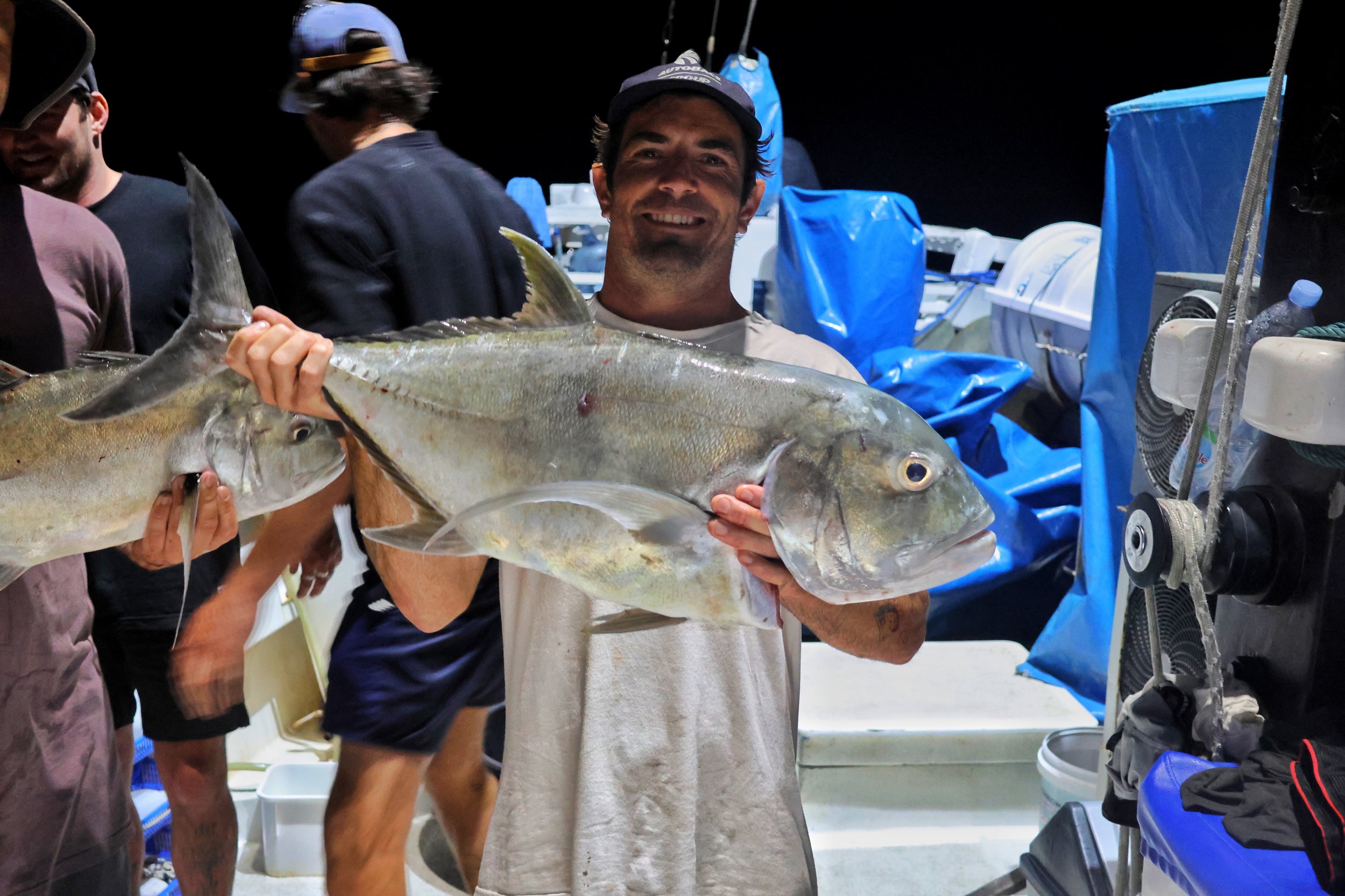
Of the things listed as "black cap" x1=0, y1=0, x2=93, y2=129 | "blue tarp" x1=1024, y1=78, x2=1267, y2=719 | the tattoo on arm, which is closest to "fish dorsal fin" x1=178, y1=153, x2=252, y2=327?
"black cap" x1=0, y1=0, x2=93, y2=129

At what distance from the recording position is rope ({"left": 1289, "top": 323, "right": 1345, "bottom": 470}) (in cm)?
120

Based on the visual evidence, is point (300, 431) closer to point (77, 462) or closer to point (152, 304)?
point (77, 462)

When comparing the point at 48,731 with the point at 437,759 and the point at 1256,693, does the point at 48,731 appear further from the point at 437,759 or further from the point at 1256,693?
the point at 1256,693

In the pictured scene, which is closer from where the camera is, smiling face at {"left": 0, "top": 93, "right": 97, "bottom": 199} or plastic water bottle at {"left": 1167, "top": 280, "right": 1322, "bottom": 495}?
plastic water bottle at {"left": 1167, "top": 280, "right": 1322, "bottom": 495}

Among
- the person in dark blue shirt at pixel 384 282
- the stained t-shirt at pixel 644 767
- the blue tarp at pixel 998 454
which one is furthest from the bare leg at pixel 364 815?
the blue tarp at pixel 998 454

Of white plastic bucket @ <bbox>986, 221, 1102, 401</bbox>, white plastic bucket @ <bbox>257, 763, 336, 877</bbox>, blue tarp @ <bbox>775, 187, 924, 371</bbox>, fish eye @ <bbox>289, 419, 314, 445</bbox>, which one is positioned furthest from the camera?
blue tarp @ <bbox>775, 187, 924, 371</bbox>

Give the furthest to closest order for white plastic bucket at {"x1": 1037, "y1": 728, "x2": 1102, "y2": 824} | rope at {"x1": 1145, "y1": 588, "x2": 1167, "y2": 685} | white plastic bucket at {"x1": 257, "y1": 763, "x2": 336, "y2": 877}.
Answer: white plastic bucket at {"x1": 257, "y1": 763, "x2": 336, "y2": 877}, white plastic bucket at {"x1": 1037, "y1": 728, "x2": 1102, "y2": 824}, rope at {"x1": 1145, "y1": 588, "x2": 1167, "y2": 685}

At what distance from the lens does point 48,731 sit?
1.59 metres

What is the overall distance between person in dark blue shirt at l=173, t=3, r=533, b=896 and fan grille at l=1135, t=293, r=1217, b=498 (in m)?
1.30

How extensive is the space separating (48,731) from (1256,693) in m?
1.79

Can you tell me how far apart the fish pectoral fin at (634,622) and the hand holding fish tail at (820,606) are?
0.11 meters

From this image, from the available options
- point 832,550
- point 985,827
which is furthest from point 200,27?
point 832,550

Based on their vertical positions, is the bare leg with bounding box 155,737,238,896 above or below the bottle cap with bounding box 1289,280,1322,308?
below

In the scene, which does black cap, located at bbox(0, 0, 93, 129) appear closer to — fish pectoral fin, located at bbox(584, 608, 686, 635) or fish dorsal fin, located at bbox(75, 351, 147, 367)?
fish dorsal fin, located at bbox(75, 351, 147, 367)
